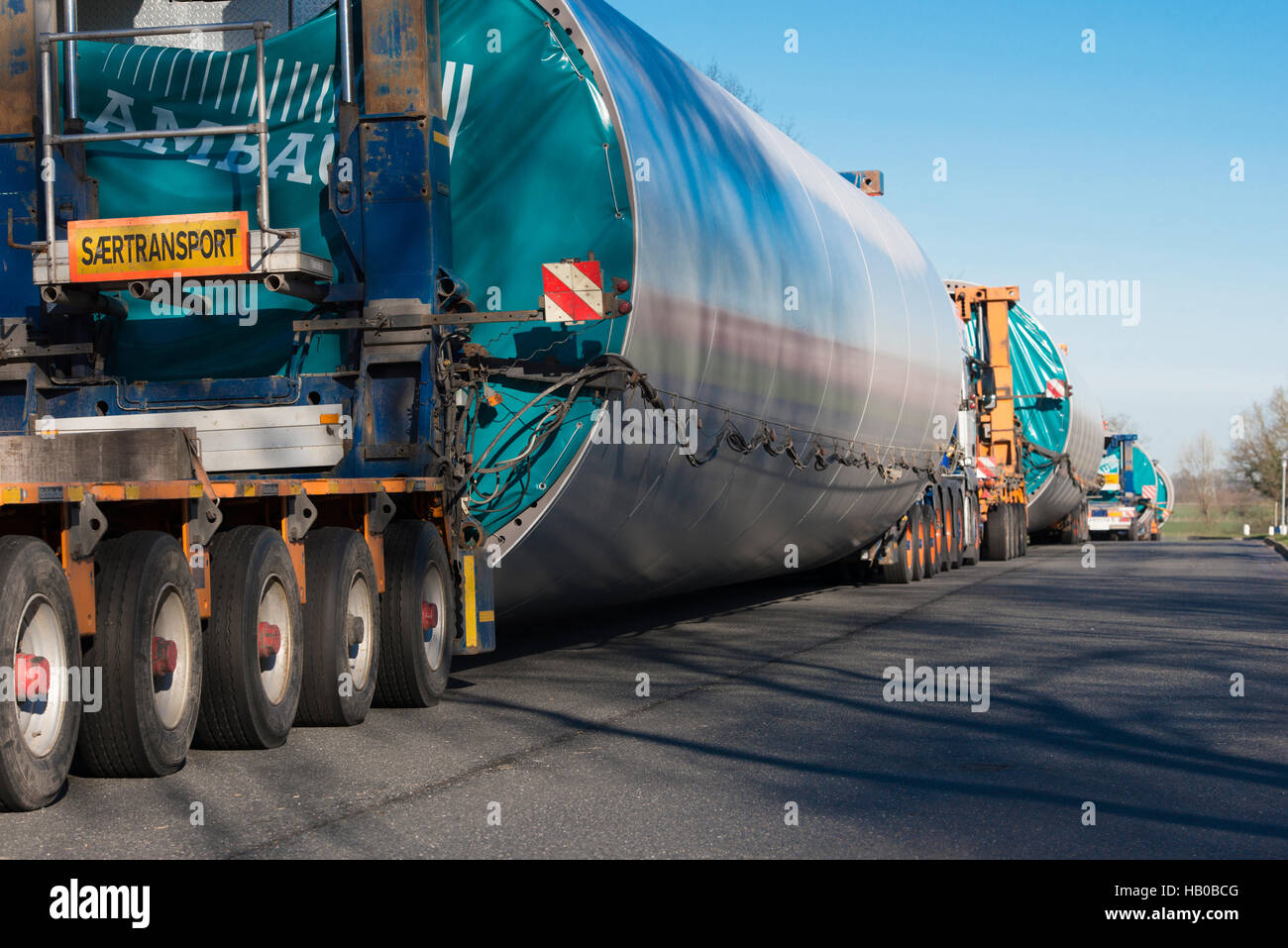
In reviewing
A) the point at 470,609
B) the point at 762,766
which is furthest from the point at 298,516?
the point at 762,766

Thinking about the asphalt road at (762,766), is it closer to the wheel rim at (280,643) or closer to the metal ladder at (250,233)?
the wheel rim at (280,643)

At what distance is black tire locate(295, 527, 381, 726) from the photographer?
305 inches

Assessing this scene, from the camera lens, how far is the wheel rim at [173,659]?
258 inches

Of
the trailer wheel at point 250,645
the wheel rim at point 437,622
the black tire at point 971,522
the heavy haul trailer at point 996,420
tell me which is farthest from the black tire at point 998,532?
the trailer wheel at point 250,645

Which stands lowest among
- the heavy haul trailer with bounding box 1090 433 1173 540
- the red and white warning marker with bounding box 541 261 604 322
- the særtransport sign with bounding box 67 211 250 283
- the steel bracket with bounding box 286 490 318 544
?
the heavy haul trailer with bounding box 1090 433 1173 540

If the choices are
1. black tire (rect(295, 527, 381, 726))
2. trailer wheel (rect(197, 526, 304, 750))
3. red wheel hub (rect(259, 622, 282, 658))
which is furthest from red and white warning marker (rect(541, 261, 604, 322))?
red wheel hub (rect(259, 622, 282, 658))

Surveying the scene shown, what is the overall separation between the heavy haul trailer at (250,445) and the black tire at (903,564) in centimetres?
1204

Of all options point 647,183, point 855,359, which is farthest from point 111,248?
point 855,359

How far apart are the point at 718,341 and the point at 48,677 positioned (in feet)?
19.5

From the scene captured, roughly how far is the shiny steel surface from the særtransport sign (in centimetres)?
218

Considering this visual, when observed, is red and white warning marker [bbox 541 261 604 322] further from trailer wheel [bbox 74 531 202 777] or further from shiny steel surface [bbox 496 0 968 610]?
trailer wheel [bbox 74 531 202 777]

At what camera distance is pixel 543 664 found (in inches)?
429

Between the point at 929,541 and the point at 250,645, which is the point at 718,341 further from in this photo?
the point at 929,541
